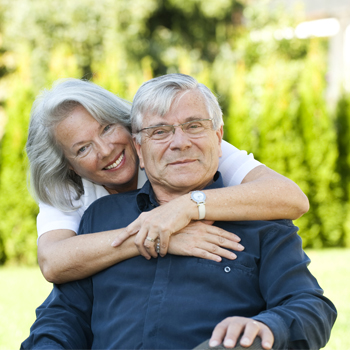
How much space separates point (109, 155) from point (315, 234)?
6.48 metres

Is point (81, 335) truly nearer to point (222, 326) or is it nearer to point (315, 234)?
point (222, 326)

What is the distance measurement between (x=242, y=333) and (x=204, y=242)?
1.57ft

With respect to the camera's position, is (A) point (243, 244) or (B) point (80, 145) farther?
(B) point (80, 145)

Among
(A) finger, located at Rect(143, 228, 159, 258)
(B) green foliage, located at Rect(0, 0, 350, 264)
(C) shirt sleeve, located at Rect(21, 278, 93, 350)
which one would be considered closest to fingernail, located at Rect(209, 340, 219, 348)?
(A) finger, located at Rect(143, 228, 159, 258)

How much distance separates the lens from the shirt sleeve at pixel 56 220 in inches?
92.3

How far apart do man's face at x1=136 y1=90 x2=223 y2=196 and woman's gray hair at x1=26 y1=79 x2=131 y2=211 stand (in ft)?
1.28

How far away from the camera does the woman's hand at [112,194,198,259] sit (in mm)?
1886

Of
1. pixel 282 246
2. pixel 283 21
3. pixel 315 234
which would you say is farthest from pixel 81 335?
pixel 283 21

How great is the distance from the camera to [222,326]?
5.28ft

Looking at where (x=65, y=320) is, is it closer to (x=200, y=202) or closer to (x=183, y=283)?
(x=183, y=283)

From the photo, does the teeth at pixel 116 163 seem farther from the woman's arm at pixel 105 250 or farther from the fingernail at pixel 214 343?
the fingernail at pixel 214 343

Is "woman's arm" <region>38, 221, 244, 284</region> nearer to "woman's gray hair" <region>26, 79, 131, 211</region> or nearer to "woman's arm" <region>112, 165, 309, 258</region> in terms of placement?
"woman's arm" <region>112, 165, 309, 258</region>

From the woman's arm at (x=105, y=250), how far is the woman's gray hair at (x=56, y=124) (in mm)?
400

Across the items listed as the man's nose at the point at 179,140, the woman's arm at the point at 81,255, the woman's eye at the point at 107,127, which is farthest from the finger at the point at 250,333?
the woman's eye at the point at 107,127
